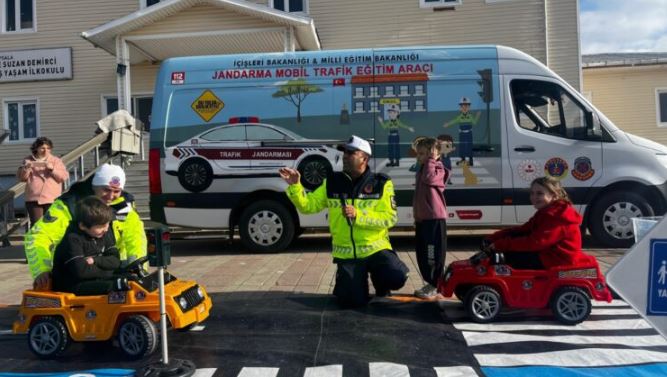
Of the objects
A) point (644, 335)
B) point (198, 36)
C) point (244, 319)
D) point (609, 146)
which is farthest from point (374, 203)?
point (198, 36)

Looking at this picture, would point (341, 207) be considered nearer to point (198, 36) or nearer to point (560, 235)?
point (560, 235)

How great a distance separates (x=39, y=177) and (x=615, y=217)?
849cm

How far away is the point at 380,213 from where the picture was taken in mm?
4957

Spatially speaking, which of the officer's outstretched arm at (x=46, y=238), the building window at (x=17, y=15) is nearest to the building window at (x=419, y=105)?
the officer's outstretched arm at (x=46, y=238)

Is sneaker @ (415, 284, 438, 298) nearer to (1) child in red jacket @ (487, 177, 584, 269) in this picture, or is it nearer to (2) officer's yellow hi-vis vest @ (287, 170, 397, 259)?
(2) officer's yellow hi-vis vest @ (287, 170, 397, 259)

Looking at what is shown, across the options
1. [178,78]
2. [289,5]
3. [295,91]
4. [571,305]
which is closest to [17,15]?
[289,5]

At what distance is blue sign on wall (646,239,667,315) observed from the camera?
2.68 m

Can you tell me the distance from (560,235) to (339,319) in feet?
6.26

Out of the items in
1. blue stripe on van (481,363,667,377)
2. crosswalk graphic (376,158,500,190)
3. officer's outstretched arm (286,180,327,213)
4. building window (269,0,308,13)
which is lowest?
blue stripe on van (481,363,667,377)

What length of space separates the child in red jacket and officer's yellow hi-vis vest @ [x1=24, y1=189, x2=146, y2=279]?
305 centimetres

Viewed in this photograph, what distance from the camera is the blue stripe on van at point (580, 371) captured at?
3.41 m

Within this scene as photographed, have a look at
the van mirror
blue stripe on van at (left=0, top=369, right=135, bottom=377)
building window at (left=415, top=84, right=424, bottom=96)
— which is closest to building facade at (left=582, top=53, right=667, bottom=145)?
the van mirror

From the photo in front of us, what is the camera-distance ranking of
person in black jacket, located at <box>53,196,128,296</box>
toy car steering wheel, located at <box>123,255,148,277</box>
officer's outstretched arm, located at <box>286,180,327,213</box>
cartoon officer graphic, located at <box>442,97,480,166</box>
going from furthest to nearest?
cartoon officer graphic, located at <box>442,97,480,166</box>, officer's outstretched arm, located at <box>286,180,327,213</box>, toy car steering wheel, located at <box>123,255,148,277</box>, person in black jacket, located at <box>53,196,128,296</box>

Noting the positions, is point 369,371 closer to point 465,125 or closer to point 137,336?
point 137,336
